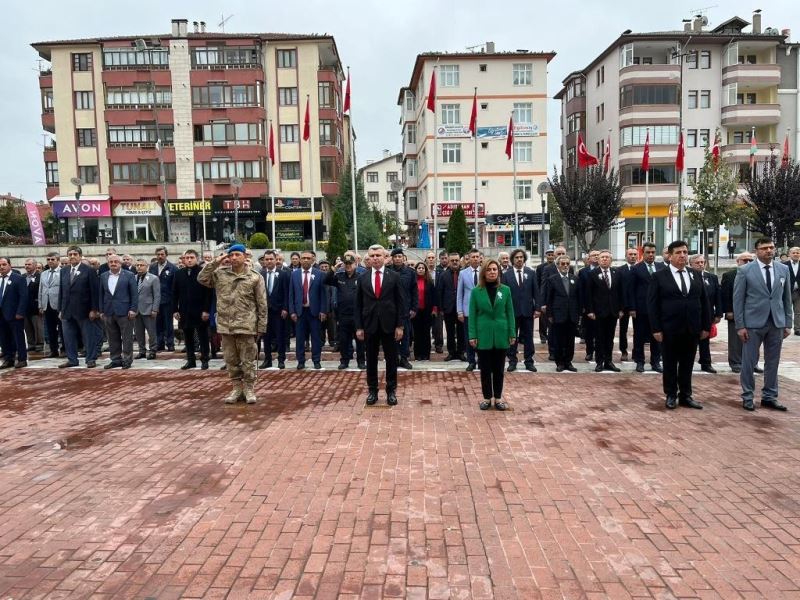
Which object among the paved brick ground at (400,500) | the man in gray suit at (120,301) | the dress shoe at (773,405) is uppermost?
the man in gray suit at (120,301)

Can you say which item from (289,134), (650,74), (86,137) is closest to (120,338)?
(289,134)

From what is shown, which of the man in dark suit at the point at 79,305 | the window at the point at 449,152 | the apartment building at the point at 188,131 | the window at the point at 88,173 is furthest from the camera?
the window at the point at 449,152

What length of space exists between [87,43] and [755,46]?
175 feet

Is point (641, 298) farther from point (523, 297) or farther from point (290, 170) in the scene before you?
point (290, 170)

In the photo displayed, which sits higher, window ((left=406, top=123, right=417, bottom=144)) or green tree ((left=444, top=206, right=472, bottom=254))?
window ((left=406, top=123, right=417, bottom=144))

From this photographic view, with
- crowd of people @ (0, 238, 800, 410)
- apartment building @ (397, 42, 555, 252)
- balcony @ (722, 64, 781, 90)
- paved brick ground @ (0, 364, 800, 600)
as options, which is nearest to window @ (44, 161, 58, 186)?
apartment building @ (397, 42, 555, 252)

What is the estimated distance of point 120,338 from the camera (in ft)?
37.7

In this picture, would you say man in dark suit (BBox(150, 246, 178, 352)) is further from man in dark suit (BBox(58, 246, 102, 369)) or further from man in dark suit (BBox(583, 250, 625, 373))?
man in dark suit (BBox(583, 250, 625, 373))

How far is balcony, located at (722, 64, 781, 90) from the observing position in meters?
48.6

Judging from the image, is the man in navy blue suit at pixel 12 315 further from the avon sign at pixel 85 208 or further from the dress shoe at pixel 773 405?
the avon sign at pixel 85 208

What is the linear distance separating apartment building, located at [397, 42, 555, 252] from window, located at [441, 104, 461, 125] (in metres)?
0.08

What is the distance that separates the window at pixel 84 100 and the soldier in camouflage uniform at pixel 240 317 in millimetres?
47618

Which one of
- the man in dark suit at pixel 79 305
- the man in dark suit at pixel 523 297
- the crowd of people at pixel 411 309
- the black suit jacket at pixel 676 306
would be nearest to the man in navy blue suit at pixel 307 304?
the crowd of people at pixel 411 309

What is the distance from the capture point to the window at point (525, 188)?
4912 cm
